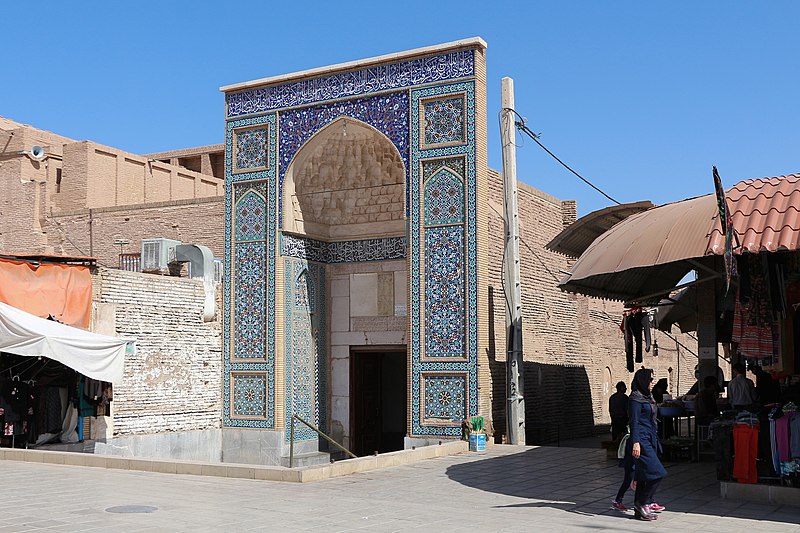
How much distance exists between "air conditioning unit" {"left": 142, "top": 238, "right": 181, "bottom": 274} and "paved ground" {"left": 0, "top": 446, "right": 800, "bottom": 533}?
6772 millimetres

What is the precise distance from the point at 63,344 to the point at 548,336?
961 cm

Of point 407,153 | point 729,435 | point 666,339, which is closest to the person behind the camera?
point 729,435

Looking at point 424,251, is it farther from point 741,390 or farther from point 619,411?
point 741,390

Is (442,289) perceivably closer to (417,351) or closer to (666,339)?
(417,351)

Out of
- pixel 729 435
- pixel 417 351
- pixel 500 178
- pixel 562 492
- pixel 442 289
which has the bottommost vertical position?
pixel 562 492

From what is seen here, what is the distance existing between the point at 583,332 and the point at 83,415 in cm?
1127

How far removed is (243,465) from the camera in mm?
10352

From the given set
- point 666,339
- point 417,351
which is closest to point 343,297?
point 417,351

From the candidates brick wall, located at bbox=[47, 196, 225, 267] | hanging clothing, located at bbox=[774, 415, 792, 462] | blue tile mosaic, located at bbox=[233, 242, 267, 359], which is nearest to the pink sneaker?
hanging clothing, located at bbox=[774, 415, 792, 462]

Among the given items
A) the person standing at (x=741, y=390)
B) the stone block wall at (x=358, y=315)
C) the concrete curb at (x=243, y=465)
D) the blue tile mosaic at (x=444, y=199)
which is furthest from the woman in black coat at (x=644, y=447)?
the stone block wall at (x=358, y=315)

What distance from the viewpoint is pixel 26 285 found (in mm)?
14070

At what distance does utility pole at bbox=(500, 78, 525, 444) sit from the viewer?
1447 centimetres

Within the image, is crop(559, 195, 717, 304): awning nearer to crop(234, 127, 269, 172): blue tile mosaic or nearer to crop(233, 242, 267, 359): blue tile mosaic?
crop(233, 242, 267, 359): blue tile mosaic

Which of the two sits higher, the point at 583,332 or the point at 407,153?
the point at 407,153
